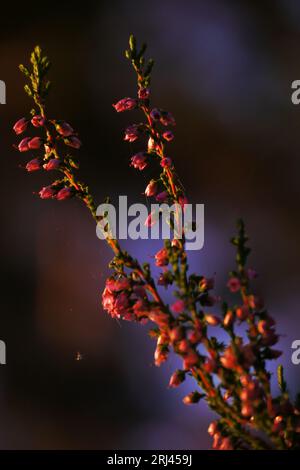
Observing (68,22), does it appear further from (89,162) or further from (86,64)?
(89,162)

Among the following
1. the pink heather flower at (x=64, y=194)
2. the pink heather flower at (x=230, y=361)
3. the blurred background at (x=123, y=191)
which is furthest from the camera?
the blurred background at (x=123, y=191)

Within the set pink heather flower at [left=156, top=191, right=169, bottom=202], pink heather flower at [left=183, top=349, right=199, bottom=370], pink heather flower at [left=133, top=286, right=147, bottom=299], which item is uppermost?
pink heather flower at [left=156, top=191, right=169, bottom=202]

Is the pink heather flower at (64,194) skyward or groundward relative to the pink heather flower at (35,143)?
groundward

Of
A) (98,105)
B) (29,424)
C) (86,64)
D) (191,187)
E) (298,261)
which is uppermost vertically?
(86,64)

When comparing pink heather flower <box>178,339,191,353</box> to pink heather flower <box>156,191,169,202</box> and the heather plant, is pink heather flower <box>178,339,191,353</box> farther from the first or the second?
pink heather flower <box>156,191,169,202</box>

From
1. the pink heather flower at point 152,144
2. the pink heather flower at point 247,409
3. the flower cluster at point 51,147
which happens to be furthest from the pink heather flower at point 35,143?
the pink heather flower at point 247,409

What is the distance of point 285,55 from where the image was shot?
1234mm

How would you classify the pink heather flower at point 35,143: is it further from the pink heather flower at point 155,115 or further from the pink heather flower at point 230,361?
the pink heather flower at point 230,361

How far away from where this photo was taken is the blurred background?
1.17 meters

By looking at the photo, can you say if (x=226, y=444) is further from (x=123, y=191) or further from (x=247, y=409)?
(x=123, y=191)

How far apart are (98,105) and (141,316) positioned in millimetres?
888

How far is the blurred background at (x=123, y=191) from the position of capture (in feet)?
3.83

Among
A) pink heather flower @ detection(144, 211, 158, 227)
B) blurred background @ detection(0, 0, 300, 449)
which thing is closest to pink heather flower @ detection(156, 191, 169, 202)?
pink heather flower @ detection(144, 211, 158, 227)
